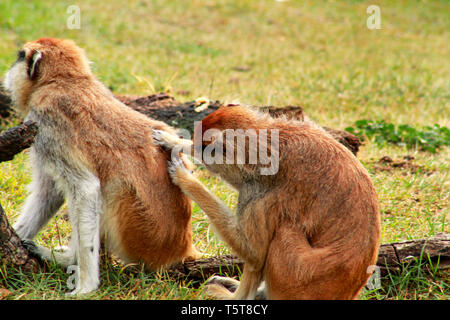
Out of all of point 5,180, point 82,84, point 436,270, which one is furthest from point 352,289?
point 5,180

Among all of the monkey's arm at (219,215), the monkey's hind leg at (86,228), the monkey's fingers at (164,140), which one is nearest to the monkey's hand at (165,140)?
the monkey's fingers at (164,140)

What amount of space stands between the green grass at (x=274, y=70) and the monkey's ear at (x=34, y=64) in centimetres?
103

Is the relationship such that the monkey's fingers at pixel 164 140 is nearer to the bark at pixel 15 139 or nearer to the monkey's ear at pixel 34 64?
the bark at pixel 15 139

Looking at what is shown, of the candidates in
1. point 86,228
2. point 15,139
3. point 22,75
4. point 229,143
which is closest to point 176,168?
point 229,143

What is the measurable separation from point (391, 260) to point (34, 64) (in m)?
2.85

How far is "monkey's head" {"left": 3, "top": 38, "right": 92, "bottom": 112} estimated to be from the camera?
3.65 metres

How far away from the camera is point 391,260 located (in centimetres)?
363

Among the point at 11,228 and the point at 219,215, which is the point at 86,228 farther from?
the point at 219,215

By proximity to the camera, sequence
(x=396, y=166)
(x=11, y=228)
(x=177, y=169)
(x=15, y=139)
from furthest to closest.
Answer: (x=396, y=166), (x=177, y=169), (x=11, y=228), (x=15, y=139)

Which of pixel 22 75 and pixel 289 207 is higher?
pixel 22 75

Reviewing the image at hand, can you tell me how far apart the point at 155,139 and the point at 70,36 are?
21.7 ft

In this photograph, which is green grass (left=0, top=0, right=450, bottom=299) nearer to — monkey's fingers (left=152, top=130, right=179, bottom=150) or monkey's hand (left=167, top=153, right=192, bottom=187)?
monkey's hand (left=167, top=153, right=192, bottom=187)

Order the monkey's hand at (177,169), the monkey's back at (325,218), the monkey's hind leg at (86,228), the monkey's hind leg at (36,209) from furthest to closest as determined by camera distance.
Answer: the monkey's hind leg at (36,209) → the monkey's hand at (177,169) → the monkey's hind leg at (86,228) → the monkey's back at (325,218)

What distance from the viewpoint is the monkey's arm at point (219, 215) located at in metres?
3.21
